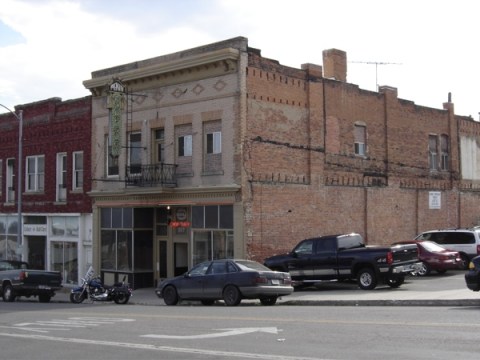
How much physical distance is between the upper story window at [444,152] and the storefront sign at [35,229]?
20.5 metres

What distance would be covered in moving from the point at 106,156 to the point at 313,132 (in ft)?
30.7

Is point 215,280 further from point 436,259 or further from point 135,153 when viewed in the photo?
point 135,153

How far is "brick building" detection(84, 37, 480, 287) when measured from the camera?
2527cm

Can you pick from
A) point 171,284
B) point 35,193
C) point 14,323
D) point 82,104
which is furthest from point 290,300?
point 35,193

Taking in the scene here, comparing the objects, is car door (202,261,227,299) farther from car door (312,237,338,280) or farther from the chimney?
the chimney

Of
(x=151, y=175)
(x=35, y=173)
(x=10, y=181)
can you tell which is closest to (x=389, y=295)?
(x=151, y=175)

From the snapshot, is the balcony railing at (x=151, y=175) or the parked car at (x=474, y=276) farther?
the balcony railing at (x=151, y=175)

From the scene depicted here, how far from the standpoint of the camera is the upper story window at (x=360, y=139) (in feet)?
99.2

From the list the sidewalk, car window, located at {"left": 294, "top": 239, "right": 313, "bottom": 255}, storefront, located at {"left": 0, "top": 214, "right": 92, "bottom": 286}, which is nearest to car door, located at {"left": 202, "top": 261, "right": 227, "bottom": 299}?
the sidewalk

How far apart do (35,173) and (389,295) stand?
21.5m

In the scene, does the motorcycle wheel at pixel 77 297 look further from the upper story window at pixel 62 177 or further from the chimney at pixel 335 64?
the chimney at pixel 335 64

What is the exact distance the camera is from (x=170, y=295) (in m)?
21.3

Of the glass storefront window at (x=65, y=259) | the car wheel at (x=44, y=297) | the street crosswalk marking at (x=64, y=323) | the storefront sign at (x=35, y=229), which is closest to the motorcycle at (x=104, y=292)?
the car wheel at (x=44, y=297)

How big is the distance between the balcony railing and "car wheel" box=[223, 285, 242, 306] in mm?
8275
